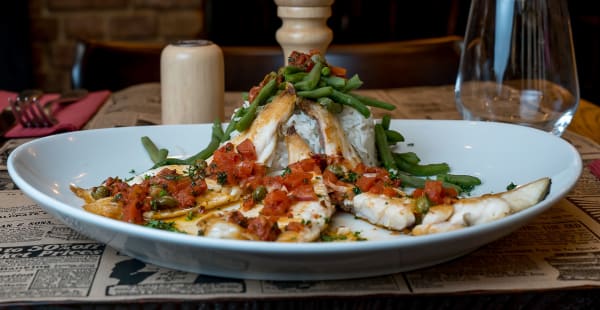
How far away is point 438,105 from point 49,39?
2693mm

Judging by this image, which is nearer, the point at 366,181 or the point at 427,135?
the point at 366,181

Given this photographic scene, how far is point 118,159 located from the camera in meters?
1.80

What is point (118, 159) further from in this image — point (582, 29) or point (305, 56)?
point (582, 29)

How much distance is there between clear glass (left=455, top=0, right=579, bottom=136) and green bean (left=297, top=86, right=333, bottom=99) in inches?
24.7

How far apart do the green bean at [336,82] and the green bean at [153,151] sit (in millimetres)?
426

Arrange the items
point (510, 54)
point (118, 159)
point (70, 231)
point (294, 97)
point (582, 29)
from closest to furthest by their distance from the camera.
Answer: point (70, 231), point (294, 97), point (118, 159), point (510, 54), point (582, 29)

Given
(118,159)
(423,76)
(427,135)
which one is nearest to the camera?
(118,159)

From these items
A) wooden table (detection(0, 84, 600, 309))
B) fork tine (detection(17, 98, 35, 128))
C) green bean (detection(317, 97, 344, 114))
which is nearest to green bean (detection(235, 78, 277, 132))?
green bean (detection(317, 97, 344, 114))

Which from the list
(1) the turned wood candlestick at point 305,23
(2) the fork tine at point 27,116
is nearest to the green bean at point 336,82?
(1) the turned wood candlestick at point 305,23

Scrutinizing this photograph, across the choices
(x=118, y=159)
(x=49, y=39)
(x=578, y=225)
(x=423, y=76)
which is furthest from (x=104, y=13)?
(x=578, y=225)

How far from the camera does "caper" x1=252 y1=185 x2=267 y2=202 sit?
4.45 feet

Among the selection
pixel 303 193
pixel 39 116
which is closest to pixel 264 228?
pixel 303 193

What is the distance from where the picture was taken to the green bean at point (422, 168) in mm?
1722

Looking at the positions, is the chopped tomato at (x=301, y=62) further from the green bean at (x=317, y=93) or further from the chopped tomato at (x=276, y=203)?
the chopped tomato at (x=276, y=203)
